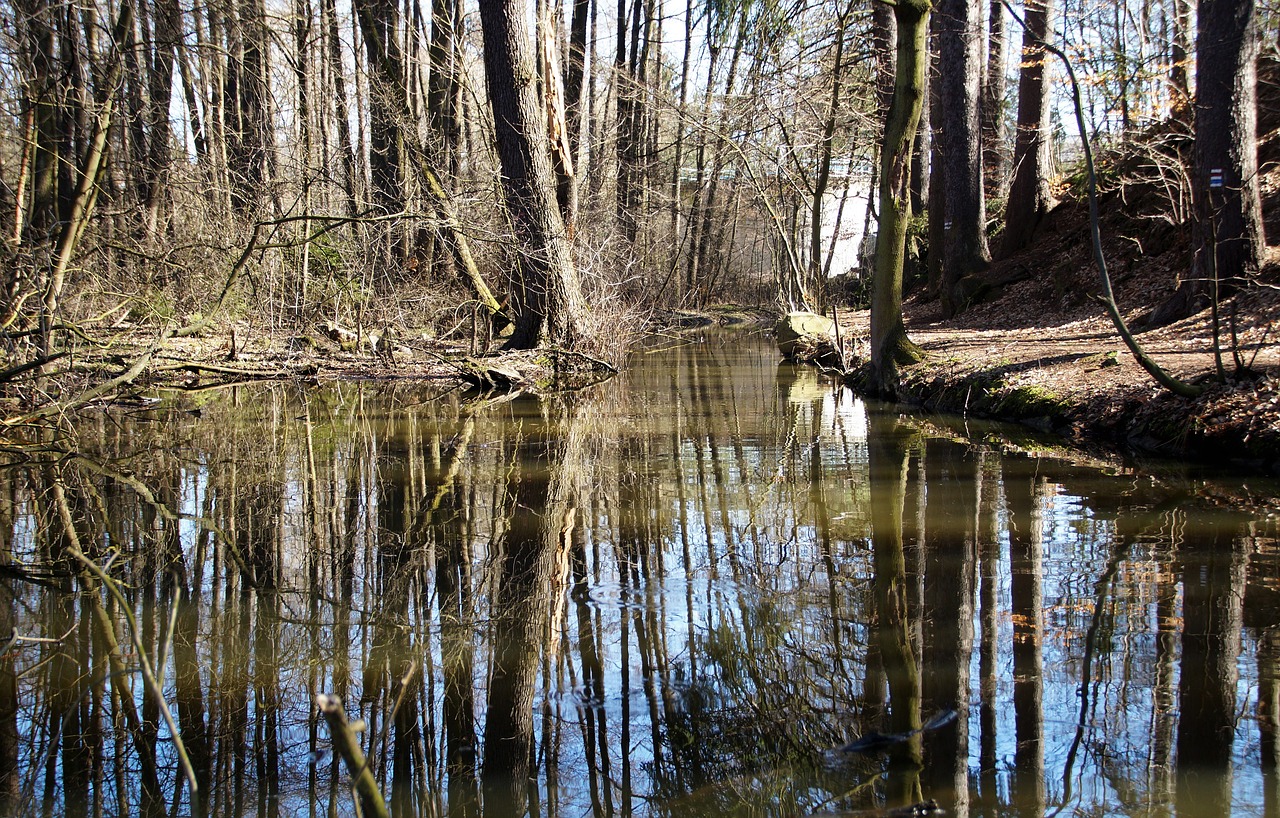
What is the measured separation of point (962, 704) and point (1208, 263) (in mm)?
9276

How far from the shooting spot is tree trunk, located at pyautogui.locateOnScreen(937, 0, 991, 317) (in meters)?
17.3

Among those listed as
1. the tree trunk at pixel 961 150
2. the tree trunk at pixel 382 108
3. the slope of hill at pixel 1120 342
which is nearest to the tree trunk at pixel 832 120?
the slope of hill at pixel 1120 342

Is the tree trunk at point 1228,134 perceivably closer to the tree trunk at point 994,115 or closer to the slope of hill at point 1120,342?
the slope of hill at point 1120,342

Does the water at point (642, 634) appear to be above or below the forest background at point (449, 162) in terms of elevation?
below

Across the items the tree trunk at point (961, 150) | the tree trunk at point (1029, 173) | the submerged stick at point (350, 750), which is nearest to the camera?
the submerged stick at point (350, 750)

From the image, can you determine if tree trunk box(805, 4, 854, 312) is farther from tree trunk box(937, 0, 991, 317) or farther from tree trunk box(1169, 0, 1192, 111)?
tree trunk box(1169, 0, 1192, 111)

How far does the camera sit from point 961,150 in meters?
17.5

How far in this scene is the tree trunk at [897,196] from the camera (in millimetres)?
10750

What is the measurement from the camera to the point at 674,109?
15.9 m

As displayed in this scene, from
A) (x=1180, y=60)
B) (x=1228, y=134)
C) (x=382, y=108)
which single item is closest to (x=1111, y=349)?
(x=1228, y=134)

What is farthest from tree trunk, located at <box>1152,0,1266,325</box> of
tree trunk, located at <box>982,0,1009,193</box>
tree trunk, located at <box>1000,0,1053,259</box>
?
tree trunk, located at <box>982,0,1009,193</box>

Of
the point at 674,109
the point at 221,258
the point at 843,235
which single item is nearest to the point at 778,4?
the point at 674,109

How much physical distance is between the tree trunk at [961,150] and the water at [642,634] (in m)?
11.0

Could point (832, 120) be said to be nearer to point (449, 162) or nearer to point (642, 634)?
point (449, 162)
